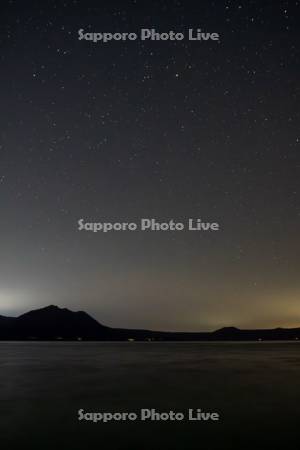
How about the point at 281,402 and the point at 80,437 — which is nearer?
the point at 80,437

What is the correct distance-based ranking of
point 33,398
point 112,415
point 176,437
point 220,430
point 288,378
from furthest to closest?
point 288,378
point 33,398
point 112,415
point 220,430
point 176,437

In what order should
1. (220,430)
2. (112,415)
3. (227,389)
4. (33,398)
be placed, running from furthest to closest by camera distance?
1. (227,389)
2. (33,398)
3. (112,415)
4. (220,430)

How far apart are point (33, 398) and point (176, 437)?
42.4ft

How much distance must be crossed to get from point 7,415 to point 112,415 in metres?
4.49

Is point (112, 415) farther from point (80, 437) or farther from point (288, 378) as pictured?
point (288, 378)

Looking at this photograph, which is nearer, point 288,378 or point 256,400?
point 256,400

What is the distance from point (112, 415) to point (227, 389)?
12.8 metres

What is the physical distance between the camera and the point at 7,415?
21797 millimetres

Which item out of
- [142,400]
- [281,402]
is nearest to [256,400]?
[281,402]

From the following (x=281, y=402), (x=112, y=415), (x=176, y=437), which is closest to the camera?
(x=176, y=437)

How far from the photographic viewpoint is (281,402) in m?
25.1

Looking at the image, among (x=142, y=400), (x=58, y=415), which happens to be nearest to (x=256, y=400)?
(x=142, y=400)

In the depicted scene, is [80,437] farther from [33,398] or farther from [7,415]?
[33,398]

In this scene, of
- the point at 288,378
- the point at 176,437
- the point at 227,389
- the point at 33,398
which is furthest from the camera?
the point at 288,378
